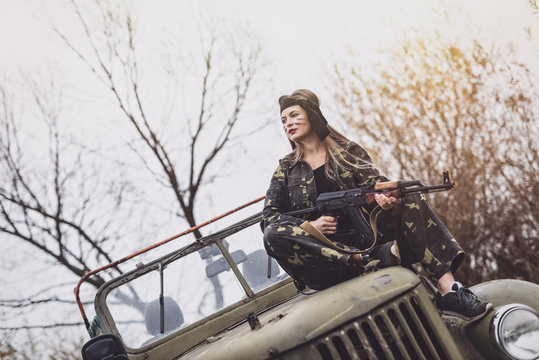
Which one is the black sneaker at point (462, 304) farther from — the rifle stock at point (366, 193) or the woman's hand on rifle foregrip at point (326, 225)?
the woman's hand on rifle foregrip at point (326, 225)

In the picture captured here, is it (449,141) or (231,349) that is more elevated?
(449,141)

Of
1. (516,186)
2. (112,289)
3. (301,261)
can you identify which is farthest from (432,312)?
(516,186)

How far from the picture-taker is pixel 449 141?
723 centimetres

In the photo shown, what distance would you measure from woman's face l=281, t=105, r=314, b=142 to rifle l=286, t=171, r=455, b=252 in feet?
1.35

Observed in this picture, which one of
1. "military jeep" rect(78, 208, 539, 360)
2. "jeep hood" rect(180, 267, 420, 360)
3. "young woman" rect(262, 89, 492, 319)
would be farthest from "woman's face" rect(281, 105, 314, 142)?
"jeep hood" rect(180, 267, 420, 360)

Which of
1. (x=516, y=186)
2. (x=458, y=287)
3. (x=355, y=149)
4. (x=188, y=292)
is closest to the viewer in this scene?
(x=458, y=287)

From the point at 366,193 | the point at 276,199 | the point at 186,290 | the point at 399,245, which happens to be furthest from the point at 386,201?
the point at 186,290

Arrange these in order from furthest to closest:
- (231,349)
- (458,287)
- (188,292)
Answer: (188,292) → (458,287) → (231,349)

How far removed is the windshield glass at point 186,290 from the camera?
11.5ft

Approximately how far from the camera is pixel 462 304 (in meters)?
2.50

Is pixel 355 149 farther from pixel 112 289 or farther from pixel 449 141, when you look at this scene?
pixel 449 141

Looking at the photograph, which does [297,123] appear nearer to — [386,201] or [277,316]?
[386,201]

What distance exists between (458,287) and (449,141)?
16.4ft

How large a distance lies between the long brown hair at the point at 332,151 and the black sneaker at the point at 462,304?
81cm
